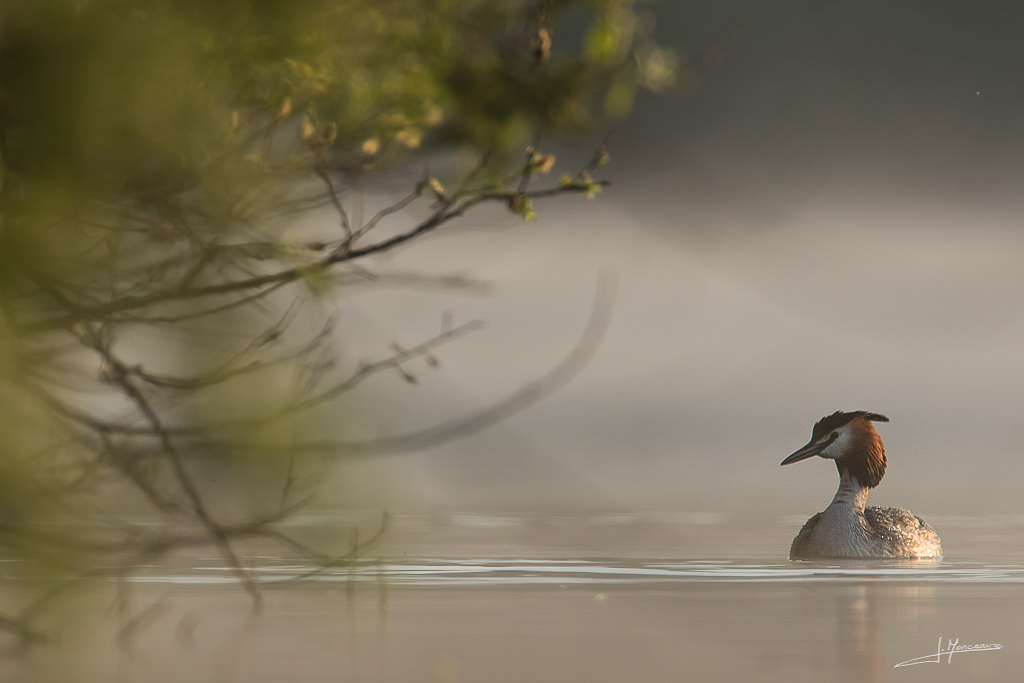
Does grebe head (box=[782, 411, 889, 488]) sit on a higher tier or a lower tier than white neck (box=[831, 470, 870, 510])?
higher

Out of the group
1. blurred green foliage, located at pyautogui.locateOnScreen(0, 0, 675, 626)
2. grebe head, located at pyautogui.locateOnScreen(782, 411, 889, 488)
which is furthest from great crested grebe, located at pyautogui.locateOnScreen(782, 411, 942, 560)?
blurred green foliage, located at pyautogui.locateOnScreen(0, 0, 675, 626)

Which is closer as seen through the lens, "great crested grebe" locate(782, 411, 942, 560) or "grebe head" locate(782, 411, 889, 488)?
"great crested grebe" locate(782, 411, 942, 560)

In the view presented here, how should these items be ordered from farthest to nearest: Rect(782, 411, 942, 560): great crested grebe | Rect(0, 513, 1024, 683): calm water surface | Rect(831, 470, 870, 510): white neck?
Rect(831, 470, 870, 510): white neck → Rect(782, 411, 942, 560): great crested grebe → Rect(0, 513, 1024, 683): calm water surface

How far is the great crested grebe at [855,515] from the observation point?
12.4 metres

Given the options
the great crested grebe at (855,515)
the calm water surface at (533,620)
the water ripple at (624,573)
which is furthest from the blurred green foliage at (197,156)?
the great crested grebe at (855,515)

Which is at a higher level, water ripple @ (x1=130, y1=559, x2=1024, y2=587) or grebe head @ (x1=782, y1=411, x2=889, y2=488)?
grebe head @ (x1=782, y1=411, x2=889, y2=488)

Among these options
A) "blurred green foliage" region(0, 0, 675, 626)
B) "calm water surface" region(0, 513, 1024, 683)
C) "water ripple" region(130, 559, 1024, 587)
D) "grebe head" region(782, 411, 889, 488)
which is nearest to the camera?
"blurred green foliage" region(0, 0, 675, 626)

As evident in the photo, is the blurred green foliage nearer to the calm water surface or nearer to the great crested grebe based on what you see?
the calm water surface

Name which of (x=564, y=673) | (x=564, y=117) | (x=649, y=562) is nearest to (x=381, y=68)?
(x=564, y=117)

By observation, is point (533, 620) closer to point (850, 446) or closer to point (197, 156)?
point (197, 156)

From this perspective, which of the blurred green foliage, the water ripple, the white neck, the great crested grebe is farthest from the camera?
the white neck

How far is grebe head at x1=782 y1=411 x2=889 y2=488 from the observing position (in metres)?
14.1

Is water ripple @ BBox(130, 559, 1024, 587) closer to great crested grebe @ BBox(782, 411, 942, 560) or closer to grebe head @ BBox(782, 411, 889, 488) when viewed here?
→ great crested grebe @ BBox(782, 411, 942, 560)

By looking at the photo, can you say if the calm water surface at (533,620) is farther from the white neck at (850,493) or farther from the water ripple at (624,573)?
the white neck at (850,493)
